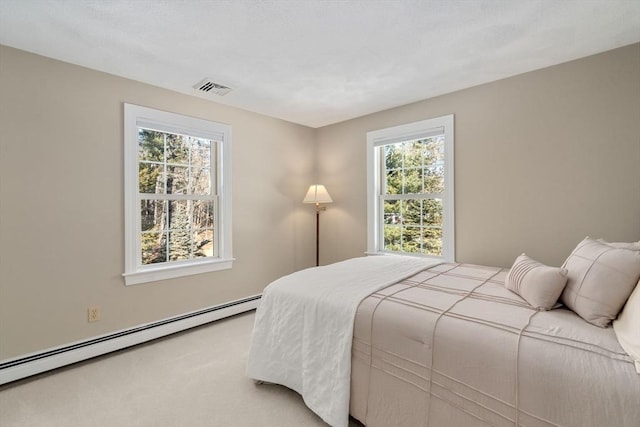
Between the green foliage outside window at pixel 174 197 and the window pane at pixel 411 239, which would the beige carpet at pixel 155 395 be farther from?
the window pane at pixel 411 239

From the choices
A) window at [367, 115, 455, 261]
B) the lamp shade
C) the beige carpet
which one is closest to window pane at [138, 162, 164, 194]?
the beige carpet

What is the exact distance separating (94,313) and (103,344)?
28 cm

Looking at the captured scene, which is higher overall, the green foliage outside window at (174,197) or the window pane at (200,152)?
the window pane at (200,152)

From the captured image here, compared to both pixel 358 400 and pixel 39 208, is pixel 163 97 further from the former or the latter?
pixel 358 400

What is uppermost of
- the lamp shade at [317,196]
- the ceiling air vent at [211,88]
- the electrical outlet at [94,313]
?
the ceiling air vent at [211,88]

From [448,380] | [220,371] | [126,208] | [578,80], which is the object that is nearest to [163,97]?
[126,208]

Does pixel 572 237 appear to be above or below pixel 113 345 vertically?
above

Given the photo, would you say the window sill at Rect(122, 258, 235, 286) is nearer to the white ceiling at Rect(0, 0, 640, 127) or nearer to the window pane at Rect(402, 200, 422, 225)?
the white ceiling at Rect(0, 0, 640, 127)

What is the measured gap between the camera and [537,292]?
1455 mm

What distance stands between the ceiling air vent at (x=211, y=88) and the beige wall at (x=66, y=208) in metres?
0.26

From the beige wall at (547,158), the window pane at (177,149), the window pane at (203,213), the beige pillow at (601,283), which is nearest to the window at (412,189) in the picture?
the beige wall at (547,158)

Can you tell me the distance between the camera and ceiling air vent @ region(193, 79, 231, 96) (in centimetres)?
274

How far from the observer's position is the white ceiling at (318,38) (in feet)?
5.65

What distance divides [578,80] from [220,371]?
367cm
